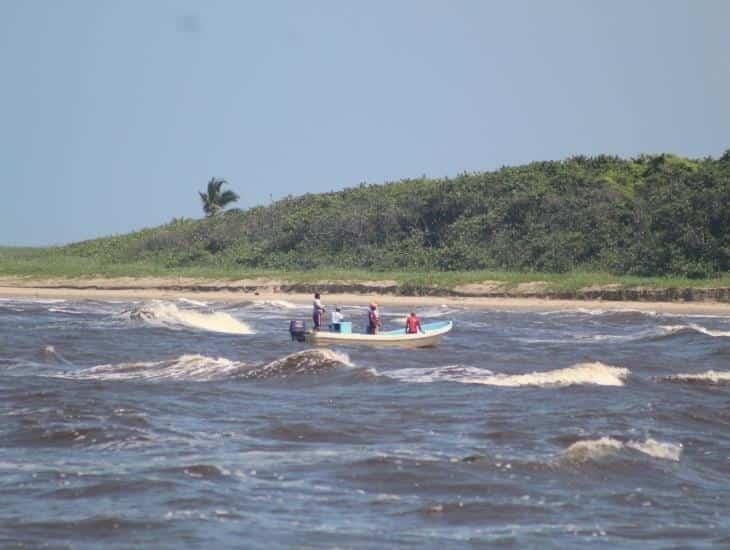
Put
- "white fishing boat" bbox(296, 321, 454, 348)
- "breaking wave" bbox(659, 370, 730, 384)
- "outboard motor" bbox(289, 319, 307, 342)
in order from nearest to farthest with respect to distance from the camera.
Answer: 1. "breaking wave" bbox(659, 370, 730, 384)
2. "white fishing boat" bbox(296, 321, 454, 348)
3. "outboard motor" bbox(289, 319, 307, 342)

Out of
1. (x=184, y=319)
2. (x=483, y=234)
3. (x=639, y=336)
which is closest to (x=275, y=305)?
(x=184, y=319)

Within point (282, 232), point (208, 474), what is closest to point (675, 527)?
point (208, 474)

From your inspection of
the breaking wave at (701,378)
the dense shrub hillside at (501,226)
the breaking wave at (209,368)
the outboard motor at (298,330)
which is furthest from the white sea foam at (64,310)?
the breaking wave at (701,378)

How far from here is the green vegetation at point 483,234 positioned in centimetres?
4894

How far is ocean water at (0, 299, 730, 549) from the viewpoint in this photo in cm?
1210

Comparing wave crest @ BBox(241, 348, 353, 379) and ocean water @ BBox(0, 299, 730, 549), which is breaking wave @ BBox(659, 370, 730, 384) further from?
wave crest @ BBox(241, 348, 353, 379)

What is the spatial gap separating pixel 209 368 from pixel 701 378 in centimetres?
1017

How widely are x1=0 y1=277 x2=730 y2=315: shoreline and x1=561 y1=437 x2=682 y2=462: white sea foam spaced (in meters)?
26.0

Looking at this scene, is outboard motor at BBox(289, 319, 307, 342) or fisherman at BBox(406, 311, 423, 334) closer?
fisherman at BBox(406, 311, 423, 334)

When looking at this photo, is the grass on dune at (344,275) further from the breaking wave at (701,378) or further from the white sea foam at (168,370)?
the white sea foam at (168,370)

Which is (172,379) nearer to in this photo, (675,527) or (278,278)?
(675,527)

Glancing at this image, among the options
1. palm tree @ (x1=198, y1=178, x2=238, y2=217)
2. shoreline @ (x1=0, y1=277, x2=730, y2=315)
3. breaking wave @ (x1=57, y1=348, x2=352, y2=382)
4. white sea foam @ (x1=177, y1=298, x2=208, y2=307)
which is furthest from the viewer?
palm tree @ (x1=198, y1=178, x2=238, y2=217)

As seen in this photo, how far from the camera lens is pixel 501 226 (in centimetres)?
5816

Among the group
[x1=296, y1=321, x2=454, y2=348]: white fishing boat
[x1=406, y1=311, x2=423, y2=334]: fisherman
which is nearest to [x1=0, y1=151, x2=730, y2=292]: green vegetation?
[x1=296, y1=321, x2=454, y2=348]: white fishing boat
